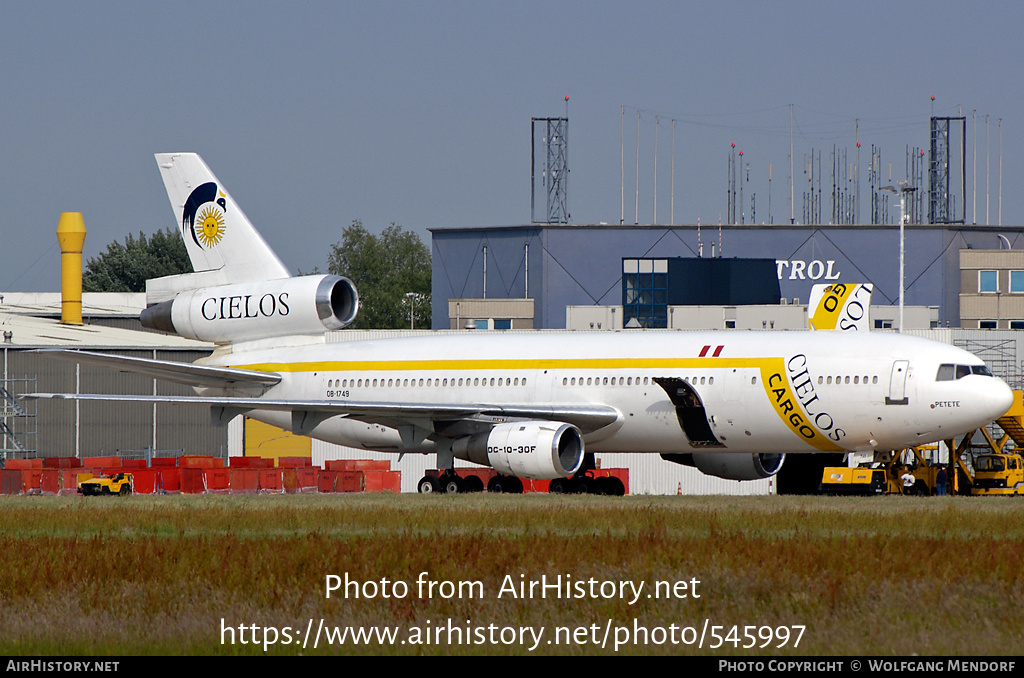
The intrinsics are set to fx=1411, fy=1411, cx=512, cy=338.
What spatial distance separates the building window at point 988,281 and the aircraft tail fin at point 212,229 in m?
76.6

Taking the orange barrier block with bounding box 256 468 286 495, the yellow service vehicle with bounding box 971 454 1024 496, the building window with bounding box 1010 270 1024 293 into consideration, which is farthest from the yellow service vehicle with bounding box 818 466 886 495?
the building window with bounding box 1010 270 1024 293

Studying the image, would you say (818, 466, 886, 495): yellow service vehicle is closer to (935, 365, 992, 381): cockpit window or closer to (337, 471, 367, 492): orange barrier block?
(935, 365, 992, 381): cockpit window

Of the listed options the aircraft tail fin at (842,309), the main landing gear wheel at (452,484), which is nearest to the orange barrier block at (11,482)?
the main landing gear wheel at (452,484)

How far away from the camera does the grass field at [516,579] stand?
39.9 ft

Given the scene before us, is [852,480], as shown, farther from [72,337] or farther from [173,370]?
[72,337]

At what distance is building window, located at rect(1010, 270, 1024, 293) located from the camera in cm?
10138

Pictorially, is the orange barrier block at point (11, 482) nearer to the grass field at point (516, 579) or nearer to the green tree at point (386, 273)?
the grass field at point (516, 579)

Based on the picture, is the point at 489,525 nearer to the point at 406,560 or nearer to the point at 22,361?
the point at 406,560

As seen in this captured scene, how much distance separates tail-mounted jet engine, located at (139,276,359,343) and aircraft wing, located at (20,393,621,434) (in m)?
4.31

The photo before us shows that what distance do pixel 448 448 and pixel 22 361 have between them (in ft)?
105

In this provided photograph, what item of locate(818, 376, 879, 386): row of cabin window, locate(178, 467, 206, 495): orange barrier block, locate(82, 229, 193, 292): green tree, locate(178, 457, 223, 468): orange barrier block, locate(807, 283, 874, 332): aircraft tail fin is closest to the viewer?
locate(818, 376, 879, 386): row of cabin window

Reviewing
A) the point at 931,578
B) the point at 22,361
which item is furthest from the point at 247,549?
the point at 22,361

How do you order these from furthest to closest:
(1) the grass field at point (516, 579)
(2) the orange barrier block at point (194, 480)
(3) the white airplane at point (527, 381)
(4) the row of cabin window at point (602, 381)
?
(2) the orange barrier block at point (194, 480), (4) the row of cabin window at point (602, 381), (3) the white airplane at point (527, 381), (1) the grass field at point (516, 579)

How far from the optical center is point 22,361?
6069cm
